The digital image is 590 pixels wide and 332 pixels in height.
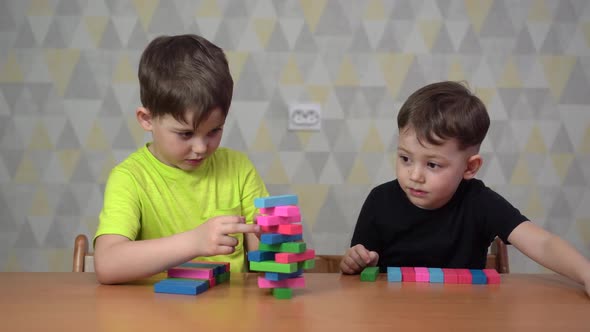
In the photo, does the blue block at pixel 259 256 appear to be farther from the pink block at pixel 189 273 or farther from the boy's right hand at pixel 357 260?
the boy's right hand at pixel 357 260

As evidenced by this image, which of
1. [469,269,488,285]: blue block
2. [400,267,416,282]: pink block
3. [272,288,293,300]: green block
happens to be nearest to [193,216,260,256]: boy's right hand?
[272,288,293,300]: green block

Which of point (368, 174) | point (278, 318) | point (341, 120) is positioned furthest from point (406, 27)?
point (278, 318)

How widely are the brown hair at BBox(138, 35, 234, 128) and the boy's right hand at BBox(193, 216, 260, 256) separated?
0.31m

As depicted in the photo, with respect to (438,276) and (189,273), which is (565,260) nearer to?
(438,276)

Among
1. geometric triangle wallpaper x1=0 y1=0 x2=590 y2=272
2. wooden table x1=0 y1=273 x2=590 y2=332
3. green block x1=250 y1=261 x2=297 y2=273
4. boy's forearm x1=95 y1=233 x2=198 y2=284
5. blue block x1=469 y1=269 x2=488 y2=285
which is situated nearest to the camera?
wooden table x1=0 y1=273 x2=590 y2=332

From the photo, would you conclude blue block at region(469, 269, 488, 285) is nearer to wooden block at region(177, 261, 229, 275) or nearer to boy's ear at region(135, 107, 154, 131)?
wooden block at region(177, 261, 229, 275)

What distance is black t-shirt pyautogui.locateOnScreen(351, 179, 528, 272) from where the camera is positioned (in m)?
1.52

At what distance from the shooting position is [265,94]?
259cm

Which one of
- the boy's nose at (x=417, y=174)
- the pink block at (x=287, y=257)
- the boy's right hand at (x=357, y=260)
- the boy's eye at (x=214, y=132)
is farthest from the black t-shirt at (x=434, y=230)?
the pink block at (x=287, y=257)

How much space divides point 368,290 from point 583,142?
1.96 m

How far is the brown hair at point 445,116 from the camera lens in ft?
4.72

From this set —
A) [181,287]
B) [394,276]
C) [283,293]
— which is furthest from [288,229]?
[394,276]

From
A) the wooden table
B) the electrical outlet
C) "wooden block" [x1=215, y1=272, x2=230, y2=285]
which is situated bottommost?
the wooden table

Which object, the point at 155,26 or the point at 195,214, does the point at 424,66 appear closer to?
the point at 155,26
